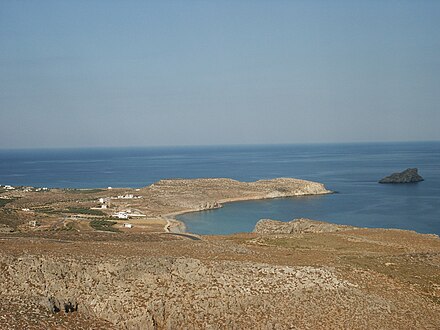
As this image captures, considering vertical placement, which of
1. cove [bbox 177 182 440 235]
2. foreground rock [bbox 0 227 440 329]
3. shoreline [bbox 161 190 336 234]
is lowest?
cove [bbox 177 182 440 235]

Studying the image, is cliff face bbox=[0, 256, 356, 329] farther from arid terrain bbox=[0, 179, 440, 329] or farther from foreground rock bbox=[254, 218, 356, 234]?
foreground rock bbox=[254, 218, 356, 234]

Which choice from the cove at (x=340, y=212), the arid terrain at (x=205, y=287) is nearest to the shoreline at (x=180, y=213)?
the cove at (x=340, y=212)

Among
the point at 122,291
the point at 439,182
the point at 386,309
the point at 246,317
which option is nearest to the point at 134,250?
the point at 122,291

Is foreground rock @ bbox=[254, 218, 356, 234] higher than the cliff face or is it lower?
lower

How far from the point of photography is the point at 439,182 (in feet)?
470

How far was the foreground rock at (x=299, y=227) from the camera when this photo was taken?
154ft

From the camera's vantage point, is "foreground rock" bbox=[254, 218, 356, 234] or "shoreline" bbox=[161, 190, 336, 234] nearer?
"foreground rock" bbox=[254, 218, 356, 234]

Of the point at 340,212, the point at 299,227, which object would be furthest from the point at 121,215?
the point at 340,212

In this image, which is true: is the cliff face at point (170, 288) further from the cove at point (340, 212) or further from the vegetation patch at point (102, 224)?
the cove at point (340, 212)

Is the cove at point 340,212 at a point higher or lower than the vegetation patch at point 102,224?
lower

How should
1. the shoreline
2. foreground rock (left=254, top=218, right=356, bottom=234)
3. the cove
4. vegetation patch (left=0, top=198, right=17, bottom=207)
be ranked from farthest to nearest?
vegetation patch (left=0, top=198, right=17, bottom=207), the cove, the shoreline, foreground rock (left=254, top=218, right=356, bottom=234)

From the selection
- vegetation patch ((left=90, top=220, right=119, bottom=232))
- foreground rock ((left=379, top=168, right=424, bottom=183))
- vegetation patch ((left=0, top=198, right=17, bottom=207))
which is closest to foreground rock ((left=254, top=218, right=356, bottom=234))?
vegetation patch ((left=90, top=220, right=119, bottom=232))

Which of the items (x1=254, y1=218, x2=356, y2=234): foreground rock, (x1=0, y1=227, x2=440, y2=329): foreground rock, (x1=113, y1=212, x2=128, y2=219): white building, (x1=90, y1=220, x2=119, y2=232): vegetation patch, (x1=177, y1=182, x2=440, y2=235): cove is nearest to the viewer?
(x1=0, y1=227, x2=440, y2=329): foreground rock

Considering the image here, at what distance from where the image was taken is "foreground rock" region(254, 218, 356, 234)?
4706 cm
